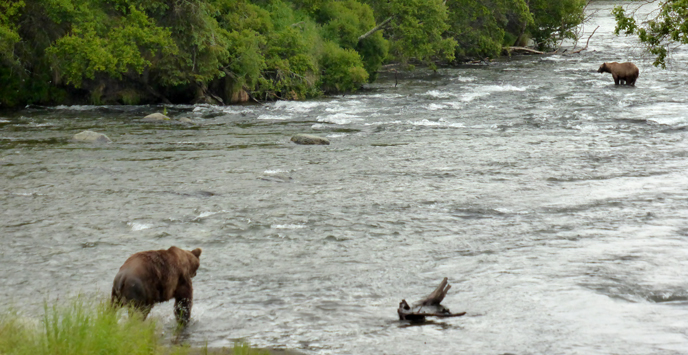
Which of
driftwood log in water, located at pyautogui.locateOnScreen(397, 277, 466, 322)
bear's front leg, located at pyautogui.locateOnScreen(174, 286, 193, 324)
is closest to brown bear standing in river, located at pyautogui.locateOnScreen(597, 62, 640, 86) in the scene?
driftwood log in water, located at pyautogui.locateOnScreen(397, 277, 466, 322)

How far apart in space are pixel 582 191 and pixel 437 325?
694cm

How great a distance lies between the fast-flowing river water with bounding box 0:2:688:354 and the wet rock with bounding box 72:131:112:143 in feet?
1.05

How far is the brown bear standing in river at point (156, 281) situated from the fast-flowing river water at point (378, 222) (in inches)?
16.7

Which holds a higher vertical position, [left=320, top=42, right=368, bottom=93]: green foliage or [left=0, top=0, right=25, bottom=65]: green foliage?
[left=0, top=0, right=25, bottom=65]: green foliage

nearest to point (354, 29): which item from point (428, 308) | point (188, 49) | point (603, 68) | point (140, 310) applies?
point (188, 49)

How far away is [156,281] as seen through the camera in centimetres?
689

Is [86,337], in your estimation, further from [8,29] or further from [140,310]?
[8,29]

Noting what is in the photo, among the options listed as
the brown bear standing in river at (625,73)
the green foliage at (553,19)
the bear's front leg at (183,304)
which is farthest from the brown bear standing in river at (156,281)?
the green foliage at (553,19)

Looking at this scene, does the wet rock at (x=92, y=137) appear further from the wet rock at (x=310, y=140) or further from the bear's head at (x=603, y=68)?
the bear's head at (x=603, y=68)

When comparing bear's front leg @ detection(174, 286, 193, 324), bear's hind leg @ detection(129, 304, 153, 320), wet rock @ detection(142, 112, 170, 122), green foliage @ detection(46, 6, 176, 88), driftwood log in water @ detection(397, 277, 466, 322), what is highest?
green foliage @ detection(46, 6, 176, 88)

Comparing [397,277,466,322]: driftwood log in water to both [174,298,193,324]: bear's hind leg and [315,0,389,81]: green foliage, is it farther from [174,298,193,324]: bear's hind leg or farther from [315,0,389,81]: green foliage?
[315,0,389,81]: green foliage

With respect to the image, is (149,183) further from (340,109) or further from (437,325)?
(340,109)

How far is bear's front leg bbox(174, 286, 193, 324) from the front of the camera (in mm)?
7324

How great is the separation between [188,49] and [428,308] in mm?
20032
